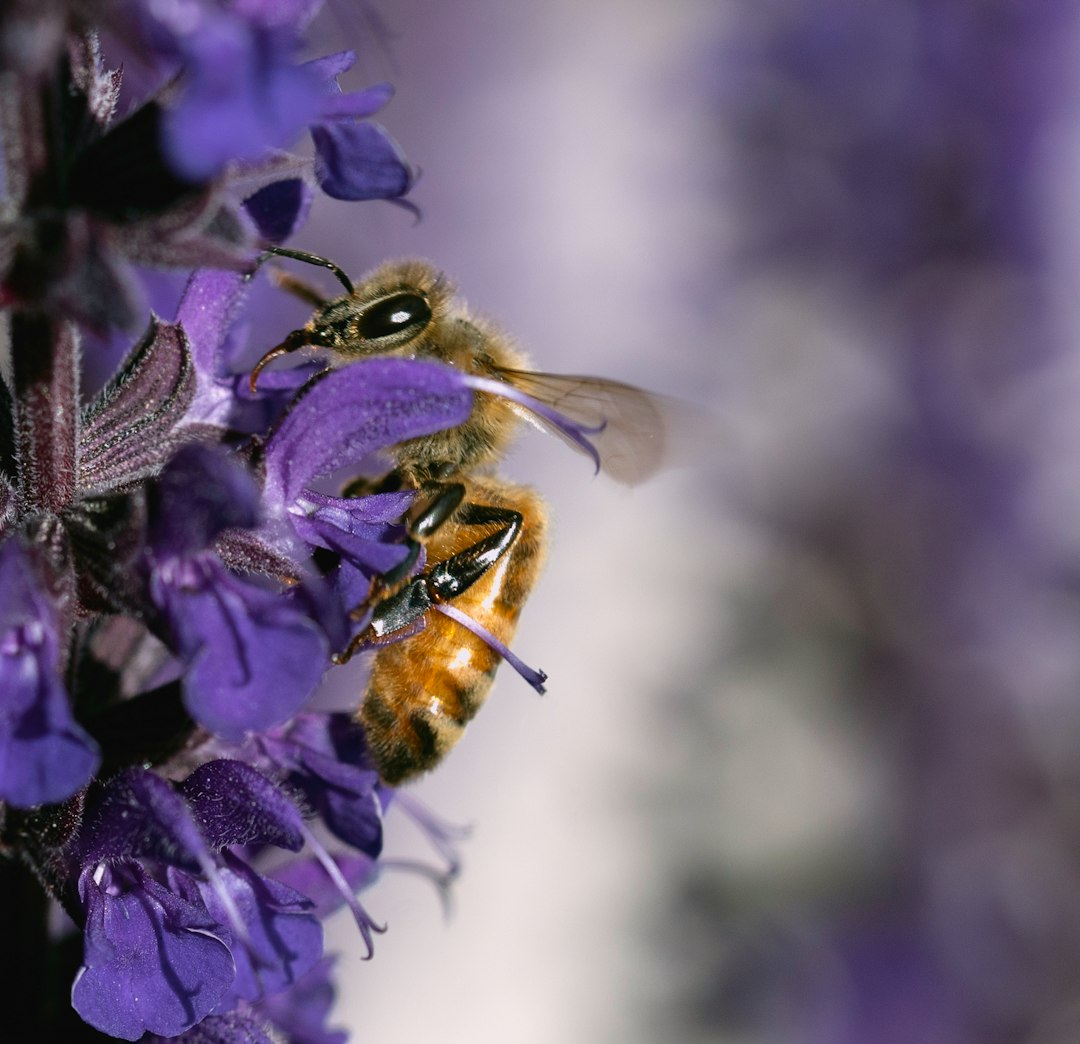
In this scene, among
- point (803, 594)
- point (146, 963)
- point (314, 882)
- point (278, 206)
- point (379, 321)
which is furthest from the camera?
point (803, 594)

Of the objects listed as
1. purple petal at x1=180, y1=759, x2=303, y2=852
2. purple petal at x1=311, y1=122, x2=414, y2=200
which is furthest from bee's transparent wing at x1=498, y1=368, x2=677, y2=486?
purple petal at x1=180, y1=759, x2=303, y2=852

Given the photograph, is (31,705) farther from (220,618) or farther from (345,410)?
(345,410)

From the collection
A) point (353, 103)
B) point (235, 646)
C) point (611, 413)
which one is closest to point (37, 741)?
point (235, 646)

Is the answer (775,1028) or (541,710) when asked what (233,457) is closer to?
(775,1028)

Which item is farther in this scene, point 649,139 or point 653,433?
point 649,139

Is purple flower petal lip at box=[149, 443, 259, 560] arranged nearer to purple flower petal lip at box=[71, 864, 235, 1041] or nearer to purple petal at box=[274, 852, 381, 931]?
purple flower petal lip at box=[71, 864, 235, 1041]

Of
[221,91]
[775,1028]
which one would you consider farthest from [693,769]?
[221,91]
